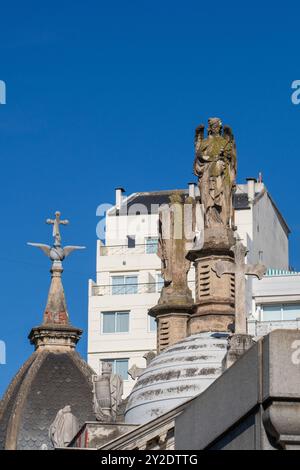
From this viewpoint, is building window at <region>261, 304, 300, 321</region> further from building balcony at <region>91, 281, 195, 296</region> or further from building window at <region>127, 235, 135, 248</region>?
building window at <region>127, 235, 135, 248</region>

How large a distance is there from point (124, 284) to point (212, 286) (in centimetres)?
3620

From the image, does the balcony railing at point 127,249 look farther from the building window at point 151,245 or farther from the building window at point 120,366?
the building window at point 120,366

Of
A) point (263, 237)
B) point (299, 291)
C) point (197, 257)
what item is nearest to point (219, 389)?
point (197, 257)

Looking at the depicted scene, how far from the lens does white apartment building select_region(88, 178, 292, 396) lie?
9381cm

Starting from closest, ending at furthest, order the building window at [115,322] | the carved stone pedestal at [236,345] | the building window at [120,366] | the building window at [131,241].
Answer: the carved stone pedestal at [236,345] < the building window at [120,366] < the building window at [115,322] < the building window at [131,241]

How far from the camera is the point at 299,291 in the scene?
9219 cm

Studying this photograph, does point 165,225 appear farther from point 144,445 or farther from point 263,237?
point 263,237

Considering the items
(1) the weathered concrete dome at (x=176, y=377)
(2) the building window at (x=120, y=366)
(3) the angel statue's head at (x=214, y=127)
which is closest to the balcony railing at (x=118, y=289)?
(2) the building window at (x=120, y=366)

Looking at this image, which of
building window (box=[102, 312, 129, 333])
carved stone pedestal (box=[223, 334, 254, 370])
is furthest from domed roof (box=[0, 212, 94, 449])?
carved stone pedestal (box=[223, 334, 254, 370])

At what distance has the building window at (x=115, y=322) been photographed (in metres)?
94.8

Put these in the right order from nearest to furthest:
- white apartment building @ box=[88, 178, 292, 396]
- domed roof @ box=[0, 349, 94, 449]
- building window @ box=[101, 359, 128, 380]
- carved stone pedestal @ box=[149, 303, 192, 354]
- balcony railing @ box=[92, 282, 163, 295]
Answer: carved stone pedestal @ box=[149, 303, 192, 354]
domed roof @ box=[0, 349, 94, 449]
building window @ box=[101, 359, 128, 380]
white apartment building @ box=[88, 178, 292, 396]
balcony railing @ box=[92, 282, 163, 295]

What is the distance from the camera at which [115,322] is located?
95.2 metres

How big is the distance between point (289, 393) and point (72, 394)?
53619 mm

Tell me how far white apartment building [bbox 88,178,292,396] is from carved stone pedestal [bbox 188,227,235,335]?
1150 inches
